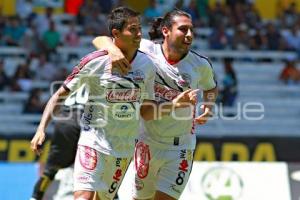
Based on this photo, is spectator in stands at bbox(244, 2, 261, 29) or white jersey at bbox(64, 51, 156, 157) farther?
spectator in stands at bbox(244, 2, 261, 29)

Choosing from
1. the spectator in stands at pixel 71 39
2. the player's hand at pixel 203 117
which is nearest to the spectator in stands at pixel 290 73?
the spectator in stands at pixel 71 39

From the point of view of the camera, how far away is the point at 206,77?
7.04m

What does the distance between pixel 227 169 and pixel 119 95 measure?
4.35 m

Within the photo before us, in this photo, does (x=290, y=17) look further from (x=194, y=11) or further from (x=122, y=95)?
(x=122, y=95)

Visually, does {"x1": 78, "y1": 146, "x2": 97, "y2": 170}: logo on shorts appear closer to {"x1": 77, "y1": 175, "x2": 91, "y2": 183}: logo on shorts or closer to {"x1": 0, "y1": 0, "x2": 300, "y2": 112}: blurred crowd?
{"x1": 77, "y1": 175, "x2": 91, "y2": 183}: logo on shorts

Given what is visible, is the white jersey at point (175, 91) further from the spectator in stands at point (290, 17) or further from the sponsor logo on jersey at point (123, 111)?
the spectator in stands at point (290, 17)

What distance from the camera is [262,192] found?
10312 millimetres

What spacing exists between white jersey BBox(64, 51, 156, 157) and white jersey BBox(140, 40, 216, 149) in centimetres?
41

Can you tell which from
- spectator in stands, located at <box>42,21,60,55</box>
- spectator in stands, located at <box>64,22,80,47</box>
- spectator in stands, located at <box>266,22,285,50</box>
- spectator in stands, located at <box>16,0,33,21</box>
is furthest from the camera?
spectator in stands, located at <box>266,22,285,50</box>

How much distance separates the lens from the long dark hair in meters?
6.75

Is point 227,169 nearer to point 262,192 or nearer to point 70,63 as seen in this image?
point 262,192

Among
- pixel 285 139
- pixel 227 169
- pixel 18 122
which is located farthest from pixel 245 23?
pixel 227 169

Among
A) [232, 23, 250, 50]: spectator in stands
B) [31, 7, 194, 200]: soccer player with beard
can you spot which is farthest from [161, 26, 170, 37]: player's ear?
[232, 23, 250, 50]: spectator in stands

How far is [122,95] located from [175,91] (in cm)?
66
